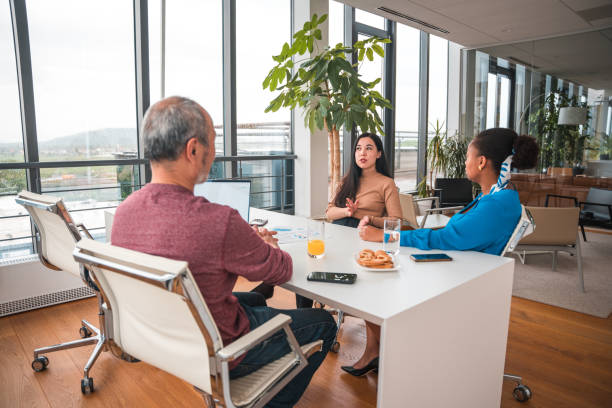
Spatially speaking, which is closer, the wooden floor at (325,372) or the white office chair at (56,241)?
the white office chair at (56,241)

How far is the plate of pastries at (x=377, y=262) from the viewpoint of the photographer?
5.01 feet

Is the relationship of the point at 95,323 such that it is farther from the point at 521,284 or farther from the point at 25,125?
the point at 521,284

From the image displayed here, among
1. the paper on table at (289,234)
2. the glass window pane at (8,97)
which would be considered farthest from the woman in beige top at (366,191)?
the glass window pane at (8,97)

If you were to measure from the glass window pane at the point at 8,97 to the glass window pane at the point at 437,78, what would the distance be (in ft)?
18.4

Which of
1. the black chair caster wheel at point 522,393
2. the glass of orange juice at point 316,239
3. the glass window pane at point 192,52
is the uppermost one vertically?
the glass window pane at point 192,52

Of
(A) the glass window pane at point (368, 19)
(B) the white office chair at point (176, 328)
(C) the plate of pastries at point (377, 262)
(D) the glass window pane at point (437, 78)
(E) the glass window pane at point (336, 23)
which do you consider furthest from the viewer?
(D) the glass window pane at point (437, 78)

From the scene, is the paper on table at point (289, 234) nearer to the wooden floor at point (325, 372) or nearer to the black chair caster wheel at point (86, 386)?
the wooden floor at point (325, 372)

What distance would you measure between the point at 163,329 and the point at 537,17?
18.9ft

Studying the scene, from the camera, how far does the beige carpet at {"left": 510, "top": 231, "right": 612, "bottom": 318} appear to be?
3107 millimetres

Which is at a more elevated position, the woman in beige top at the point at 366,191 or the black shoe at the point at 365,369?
the woman in beige top at the point at 366,191

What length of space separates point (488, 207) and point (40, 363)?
7.75ft

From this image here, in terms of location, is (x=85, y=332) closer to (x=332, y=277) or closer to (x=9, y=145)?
(x=9, y=145)

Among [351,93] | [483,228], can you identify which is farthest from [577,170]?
[483,228]

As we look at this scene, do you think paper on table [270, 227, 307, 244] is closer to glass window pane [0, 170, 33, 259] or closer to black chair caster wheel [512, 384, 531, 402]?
black chair caster wheel [512, 384, 531, 402]
